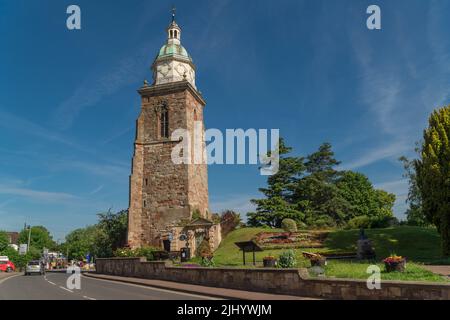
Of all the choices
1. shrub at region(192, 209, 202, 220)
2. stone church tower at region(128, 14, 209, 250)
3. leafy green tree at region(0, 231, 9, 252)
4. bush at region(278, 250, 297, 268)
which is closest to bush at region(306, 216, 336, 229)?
stone church tower at region(128, 14, 209, 250)

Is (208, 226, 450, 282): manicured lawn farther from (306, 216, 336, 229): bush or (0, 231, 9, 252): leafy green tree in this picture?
(0, 231, 9, 252): leafy green tree

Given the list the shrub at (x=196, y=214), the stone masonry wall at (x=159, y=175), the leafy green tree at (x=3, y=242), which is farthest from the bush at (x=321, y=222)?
the leafy green tree at (x=3, y=242)

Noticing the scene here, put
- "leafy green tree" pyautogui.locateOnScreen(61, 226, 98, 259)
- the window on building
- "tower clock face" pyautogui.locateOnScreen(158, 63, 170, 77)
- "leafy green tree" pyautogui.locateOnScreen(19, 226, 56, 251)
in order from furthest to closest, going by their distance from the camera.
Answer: "leafy green tree" pyautogui.locateOnScreen(19, 226, 56, 251)
"leafy green tree" pyautogui.locateOnScreen(61, 226, 98, 259)
"tower clock face" pyautogui.locateOnScreen(158, 63, 170, 77)
the window on building

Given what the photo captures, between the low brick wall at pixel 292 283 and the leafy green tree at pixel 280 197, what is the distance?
24047mm

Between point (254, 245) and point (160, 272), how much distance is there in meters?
6.44

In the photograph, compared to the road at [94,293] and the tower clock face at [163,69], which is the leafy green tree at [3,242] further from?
the road at [94,293]

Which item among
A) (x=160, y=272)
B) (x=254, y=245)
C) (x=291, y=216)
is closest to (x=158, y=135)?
(x=291, y=216)

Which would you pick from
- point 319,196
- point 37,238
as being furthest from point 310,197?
point 37,238

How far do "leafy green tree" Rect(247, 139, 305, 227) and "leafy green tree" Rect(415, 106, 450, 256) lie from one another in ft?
70.4

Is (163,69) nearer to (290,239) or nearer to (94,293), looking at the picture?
(290,239)

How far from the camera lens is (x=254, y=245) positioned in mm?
20594

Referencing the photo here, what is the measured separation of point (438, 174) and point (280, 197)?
85.6 ft

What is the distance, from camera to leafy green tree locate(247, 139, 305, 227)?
153 ft
